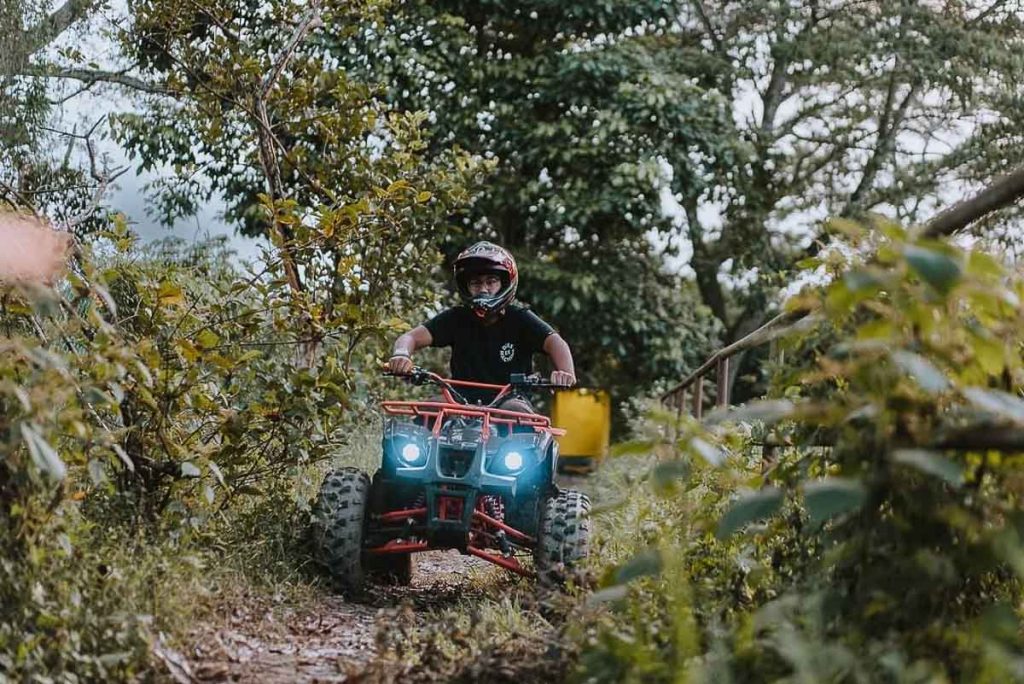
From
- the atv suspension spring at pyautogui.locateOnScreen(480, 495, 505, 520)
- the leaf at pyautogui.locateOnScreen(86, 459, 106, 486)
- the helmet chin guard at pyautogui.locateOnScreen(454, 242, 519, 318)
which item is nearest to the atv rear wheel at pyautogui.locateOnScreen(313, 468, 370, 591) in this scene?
the atv suspension spring at pyautogui.locateOnScreen(480, 495, 505, 520)

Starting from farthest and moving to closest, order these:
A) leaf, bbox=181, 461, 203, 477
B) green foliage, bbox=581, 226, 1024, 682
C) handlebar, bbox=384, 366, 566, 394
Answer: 1. handlebar, bbox=384, 366, 566, 394
2. leaf, bbox=181, 461, 203, 477
3. green foliage, bbox=581, 226, 1024, 682

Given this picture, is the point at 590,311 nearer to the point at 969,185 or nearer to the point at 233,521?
the point at 969,185

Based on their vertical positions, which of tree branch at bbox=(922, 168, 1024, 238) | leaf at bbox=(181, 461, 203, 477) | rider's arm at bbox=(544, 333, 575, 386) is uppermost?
rider's arm at bbox=(544, 333, 575, 386)

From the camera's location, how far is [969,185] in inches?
707

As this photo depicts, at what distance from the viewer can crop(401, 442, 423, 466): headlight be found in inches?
208

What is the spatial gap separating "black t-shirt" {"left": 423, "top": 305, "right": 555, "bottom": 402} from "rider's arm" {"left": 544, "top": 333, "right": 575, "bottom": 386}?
4 cm

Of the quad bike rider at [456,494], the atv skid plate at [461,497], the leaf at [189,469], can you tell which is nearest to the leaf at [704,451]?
the leaf at [189,469]

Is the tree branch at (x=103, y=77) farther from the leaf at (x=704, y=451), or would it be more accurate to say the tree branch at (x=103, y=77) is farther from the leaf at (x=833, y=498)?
the leaf at (x=833, y=498)

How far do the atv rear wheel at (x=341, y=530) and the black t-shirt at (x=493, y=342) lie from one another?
1.06 meters

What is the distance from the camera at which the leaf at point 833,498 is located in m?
2.46

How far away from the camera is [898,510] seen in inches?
112

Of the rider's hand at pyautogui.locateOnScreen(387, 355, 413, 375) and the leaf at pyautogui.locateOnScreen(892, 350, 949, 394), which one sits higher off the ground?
the rider's hand at pyautogui.locateOnScreen(387, 355, 413, 375)

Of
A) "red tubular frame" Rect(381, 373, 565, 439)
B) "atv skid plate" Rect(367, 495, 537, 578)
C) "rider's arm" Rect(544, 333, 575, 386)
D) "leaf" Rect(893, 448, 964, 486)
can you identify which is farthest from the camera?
"rider's arm" Rect(544, 333, 575, 386)

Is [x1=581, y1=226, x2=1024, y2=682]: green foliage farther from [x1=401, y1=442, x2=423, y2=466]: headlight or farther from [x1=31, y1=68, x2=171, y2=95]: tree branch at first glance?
[x1=31, y1=68, x2=171, y2=95]: tree branch
